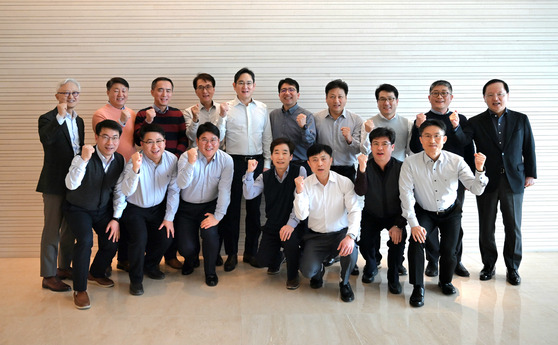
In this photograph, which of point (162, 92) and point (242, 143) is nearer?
point (162, 92)

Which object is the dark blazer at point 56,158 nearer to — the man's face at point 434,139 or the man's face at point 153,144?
the man's face at point 153,144

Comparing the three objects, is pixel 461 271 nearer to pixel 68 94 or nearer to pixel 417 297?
pixel 417 297

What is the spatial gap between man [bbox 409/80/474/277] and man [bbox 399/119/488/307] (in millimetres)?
211

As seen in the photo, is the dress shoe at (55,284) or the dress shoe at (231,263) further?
the dress shoe at (231,263)

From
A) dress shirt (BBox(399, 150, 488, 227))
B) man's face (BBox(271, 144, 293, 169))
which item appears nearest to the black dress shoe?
dress shirt (BBox(399, 150, 488, 227))

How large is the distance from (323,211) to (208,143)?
1108 mm

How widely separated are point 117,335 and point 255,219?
1.69 m

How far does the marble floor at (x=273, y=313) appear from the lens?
268 centimetres

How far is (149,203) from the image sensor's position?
139 inches

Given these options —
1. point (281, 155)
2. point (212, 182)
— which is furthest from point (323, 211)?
point (212, 182)

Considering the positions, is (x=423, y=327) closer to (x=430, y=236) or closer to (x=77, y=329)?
(x=430, y=236)

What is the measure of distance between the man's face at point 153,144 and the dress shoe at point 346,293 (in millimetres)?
1809

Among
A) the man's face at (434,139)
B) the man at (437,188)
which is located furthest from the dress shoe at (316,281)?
the man's face at (434,139)

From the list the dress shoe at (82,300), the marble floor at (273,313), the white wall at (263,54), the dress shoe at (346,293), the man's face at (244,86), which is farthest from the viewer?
the white wall at (263,54)
